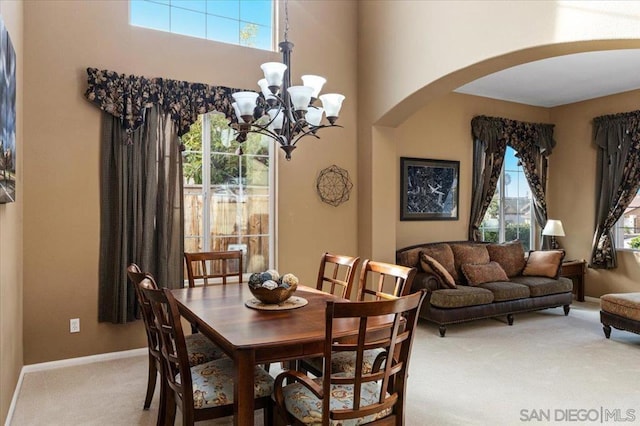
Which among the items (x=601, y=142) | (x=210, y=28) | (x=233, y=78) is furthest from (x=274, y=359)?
(x=601, y=142)

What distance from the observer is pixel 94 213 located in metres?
3.88

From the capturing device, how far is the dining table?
6.13 feet

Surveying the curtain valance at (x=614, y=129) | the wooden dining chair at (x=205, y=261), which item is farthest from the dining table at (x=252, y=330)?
the curtain valance at (x=614, y=129)

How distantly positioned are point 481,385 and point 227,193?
290 cm

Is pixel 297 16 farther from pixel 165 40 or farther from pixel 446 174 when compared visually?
pixel 446 174

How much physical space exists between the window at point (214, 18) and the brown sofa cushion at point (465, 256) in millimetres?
3338

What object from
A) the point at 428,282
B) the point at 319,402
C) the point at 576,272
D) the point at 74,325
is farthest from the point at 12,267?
the point at 576,272

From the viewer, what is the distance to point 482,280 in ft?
17.5

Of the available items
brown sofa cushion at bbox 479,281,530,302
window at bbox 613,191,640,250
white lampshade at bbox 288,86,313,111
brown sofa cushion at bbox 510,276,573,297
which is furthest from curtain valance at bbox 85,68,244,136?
window at bbox 613,191,640,250

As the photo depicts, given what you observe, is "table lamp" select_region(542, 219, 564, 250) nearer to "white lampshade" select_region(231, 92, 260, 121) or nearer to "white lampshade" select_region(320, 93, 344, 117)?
"white lampshade" select_region(320, 93, 344, 117)

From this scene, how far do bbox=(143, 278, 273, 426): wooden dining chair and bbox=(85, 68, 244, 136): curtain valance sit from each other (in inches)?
91.5

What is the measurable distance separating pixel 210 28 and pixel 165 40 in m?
0.50

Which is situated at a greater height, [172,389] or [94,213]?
[94,213]

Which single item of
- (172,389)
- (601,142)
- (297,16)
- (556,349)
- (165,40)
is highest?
(297,16)
